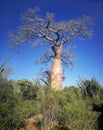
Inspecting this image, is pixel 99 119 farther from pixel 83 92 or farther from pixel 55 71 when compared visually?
pixel 55 71

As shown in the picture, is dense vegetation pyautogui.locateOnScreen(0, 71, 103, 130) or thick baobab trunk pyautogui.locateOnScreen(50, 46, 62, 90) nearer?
dense vegetation pyautogui.locateOnScreen(0, 71, 103, 130)

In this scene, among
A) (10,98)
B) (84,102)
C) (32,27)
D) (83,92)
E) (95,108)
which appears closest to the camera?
(10,98)

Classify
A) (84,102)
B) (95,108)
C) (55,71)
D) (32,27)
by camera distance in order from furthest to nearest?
(32,27)
(55,71)
(95,108)
(84,102)

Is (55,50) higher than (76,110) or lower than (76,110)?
higher

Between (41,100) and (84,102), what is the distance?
59.7 inches

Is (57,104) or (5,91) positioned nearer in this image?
(5,91)

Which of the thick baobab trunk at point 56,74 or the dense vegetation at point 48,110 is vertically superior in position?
the thick baobab trunk at point 56,74

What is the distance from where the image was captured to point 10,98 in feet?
24.0

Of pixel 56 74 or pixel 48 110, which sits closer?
pixel 48 110

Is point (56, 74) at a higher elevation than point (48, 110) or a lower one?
higher

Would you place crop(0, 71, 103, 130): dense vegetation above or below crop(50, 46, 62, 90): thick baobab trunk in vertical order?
below

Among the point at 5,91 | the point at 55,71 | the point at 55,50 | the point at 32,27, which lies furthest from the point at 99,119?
the point at 32,27

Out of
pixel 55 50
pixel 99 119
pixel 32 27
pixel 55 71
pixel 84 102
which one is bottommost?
pixel 99 119

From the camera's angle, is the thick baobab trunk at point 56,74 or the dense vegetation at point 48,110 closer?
the dense vegetation at point 48,110
